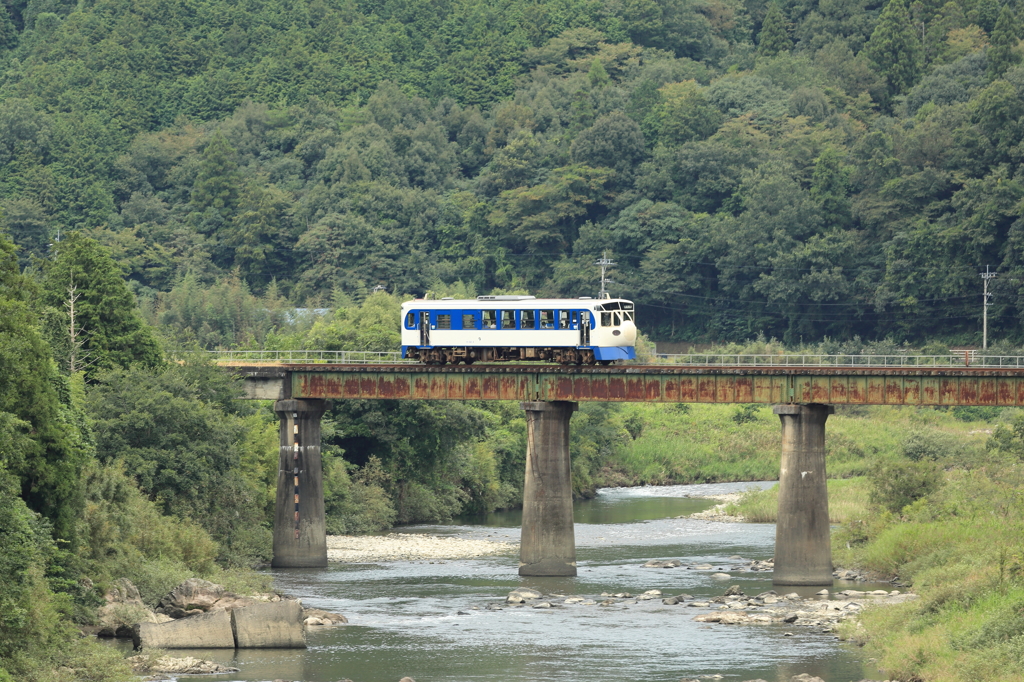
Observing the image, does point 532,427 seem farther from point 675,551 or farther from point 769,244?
point 769,244

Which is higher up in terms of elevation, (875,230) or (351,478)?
(875,230)

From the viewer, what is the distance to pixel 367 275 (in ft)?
654

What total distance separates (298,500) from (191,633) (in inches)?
971

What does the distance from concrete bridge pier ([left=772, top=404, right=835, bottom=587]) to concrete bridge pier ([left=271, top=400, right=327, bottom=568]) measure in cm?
2566

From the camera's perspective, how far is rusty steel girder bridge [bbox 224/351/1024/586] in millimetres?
83000

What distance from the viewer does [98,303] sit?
302 feet

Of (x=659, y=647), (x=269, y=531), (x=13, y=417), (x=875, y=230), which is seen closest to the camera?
(x=13, y=417)

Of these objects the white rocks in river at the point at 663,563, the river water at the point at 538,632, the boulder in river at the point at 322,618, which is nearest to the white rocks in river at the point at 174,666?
the river water at the point at 538,632

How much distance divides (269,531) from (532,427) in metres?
17.8

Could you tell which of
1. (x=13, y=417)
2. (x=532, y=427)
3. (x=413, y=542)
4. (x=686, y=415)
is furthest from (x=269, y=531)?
(x=686, y=415)

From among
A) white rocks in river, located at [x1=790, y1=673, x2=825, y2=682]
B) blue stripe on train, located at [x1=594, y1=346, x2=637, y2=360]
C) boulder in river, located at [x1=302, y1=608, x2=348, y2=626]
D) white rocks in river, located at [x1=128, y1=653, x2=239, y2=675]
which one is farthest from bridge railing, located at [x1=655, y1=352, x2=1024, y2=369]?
white rocks in river, located at [x1=128, y1=653, x2=239, y2=675]

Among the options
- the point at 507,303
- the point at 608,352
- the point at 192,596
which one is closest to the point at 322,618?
the point at 192,596

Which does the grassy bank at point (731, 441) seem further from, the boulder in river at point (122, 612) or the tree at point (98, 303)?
the boulder in river at point (122, 612)

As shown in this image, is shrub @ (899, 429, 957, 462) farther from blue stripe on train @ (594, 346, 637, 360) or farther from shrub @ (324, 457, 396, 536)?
shrub @ (324, 457, 396, 536)
